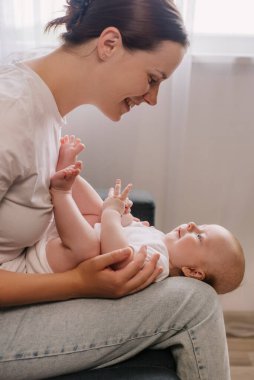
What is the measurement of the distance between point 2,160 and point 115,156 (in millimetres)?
954

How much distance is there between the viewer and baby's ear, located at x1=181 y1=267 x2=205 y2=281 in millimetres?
1264

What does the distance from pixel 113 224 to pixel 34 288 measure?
27 centimetres

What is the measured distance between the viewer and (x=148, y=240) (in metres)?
1.22

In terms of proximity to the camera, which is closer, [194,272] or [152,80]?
[152,80]

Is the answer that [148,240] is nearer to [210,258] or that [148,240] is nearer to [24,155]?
[210,258]

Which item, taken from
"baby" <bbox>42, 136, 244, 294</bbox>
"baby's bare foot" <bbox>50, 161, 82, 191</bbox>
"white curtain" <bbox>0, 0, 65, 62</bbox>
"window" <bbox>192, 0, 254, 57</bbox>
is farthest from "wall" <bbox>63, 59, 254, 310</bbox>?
"baby's bare foot" <bbox>50, 161, 82, 191</bbox>

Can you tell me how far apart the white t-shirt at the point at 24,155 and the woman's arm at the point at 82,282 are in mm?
116

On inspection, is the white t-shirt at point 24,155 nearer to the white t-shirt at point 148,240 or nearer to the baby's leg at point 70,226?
the baby's leg at point 70,226

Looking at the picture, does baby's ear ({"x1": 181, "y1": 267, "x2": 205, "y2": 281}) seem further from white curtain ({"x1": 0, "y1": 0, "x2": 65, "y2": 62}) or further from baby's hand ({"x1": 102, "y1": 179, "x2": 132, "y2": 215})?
white curtain ({"x1": 0, "y1": 0, "x2": 65, "y2": 62})

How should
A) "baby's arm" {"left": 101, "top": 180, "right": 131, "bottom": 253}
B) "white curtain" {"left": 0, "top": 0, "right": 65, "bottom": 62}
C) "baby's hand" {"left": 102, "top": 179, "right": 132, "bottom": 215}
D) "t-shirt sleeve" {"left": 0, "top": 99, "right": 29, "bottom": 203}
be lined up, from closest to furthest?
"t-shirt sleeve" {"left": 0, "top": 99, "right": 29, "bottom": 203} → "baby's arm" {"left": 101, "top": 180, "right": 131, "bottom": 253} → "baby's hand" {"left": 102, "top": 179, "right": 132, "bottom": 215} → "white curtain" {"left": 0, "top": 0, "right": 65, "bottom": 62}

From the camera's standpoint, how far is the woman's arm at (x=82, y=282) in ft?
3.20

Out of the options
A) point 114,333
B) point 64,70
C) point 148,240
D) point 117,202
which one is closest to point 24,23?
point 64,70

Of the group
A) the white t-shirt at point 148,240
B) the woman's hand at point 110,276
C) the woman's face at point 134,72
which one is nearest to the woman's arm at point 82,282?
the woman's hand at point 110,276

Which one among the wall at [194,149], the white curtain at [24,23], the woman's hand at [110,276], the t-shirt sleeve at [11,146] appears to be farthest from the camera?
the wall at [194,149]
